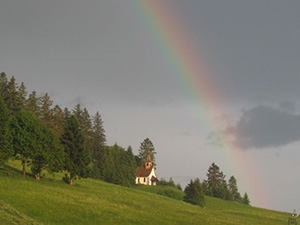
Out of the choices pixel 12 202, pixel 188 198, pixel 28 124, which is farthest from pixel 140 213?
pixel 188 198

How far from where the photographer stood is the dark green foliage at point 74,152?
64.8 meters

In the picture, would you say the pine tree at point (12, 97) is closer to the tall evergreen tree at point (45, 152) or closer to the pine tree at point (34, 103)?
the pine tree at point (34, 103)

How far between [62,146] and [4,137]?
1190 centimetres

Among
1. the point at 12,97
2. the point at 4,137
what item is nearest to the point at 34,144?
the point at 4,137

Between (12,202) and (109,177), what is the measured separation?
8016 cm

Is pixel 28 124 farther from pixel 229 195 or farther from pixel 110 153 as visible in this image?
pixel 229 195

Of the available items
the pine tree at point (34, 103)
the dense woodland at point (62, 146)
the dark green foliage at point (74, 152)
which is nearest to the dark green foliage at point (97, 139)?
the dense woodland at point (62, 146)

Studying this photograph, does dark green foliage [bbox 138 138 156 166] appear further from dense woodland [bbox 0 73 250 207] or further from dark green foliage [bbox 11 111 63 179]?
dark green foliage [bbox 11 111 63 179]

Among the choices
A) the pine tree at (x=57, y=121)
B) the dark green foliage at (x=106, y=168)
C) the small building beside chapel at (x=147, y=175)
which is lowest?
the dark green foliage at (x=106, y=168)

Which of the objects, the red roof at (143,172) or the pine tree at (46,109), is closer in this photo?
Answer: the pine tree at (46,109)

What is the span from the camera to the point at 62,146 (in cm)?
6450

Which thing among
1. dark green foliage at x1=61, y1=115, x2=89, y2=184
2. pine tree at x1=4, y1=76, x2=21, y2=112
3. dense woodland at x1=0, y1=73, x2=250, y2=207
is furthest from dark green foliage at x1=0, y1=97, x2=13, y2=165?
pine tree at x1=4, y1=76, x2=21, y2=112

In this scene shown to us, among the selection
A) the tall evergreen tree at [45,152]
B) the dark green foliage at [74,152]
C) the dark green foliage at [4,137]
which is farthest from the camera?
the dark green foliage at [74,152]

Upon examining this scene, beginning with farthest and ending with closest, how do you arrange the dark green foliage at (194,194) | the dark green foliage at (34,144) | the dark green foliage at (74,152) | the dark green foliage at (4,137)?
the dark green foliage at (194,194)
the dark green foliage at (74,152)
the dark green foliage at (34,144)
the dark green foliage at (4,137)
